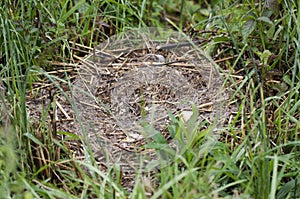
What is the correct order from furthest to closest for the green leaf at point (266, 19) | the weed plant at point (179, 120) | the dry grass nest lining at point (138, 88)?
the green leaf at point (266, 19) < the dry grass nest lining at point (138, 88) < the weed plant at point (179, 120)

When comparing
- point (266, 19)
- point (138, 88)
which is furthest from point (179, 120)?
point (266, 19)

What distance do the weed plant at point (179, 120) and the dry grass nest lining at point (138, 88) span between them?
9 centimetres

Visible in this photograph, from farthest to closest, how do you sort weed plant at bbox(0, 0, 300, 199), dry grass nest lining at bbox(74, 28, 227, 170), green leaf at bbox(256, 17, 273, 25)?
1. green leaf at bbox(256, 17, 273, 25)
2. dry grass nest lining at bbox(74, 28, 227, 170)
3. weed plant at bbox(0, 0, 300, 199)

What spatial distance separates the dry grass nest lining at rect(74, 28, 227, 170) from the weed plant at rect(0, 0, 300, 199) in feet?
0.31

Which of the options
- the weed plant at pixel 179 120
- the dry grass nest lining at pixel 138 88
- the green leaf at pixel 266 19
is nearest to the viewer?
the weed plant at pixel 179 120

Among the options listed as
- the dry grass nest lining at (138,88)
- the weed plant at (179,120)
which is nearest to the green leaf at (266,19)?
the weed plant at (179,120)

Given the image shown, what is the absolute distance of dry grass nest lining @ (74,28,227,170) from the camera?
8.04 feet

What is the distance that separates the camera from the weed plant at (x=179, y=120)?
1.94 metres

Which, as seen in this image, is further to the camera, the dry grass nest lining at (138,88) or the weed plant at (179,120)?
the dry grass nest lining at (138,88)

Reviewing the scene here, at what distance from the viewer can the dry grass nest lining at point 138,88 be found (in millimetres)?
2451

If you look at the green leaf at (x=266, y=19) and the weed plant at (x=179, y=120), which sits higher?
the green leaf at (x=266, y=19)

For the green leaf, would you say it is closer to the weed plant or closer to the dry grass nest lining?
the weed plant

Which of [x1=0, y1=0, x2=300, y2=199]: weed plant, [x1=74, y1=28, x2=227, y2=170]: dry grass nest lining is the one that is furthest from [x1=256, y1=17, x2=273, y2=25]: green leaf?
[x1=74, y1=28, x2=227, y2=170]: dry grass nest lining

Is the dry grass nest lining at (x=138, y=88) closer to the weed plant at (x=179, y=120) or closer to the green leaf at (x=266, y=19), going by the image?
the weed plant at (x=179, y=120)
